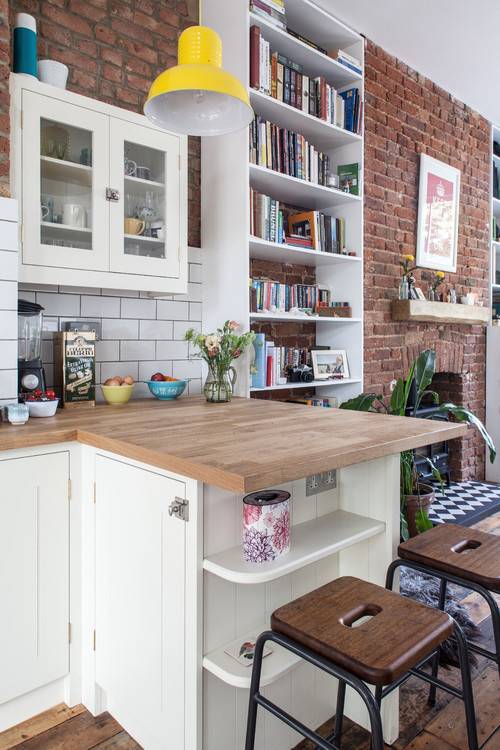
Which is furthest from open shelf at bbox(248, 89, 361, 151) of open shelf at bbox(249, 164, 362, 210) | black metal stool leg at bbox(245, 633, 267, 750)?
black metal stool leg at bbox(245, 633, 267, 750)

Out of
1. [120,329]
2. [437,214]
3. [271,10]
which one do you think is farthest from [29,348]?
[437,214]

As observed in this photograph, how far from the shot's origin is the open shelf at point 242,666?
129cm

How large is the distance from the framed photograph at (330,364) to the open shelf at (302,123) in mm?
1341

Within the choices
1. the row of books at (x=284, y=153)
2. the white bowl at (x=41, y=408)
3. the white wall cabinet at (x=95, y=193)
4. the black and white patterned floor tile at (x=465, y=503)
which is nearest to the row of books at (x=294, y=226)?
the row of books at (x=284, y=153)

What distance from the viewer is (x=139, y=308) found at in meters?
2.68

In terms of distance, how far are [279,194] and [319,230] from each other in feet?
1.08

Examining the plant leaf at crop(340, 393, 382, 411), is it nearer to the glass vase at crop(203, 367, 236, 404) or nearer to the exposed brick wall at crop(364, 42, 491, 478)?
the exposed brick wall at crop(364, 42, 491, 478)

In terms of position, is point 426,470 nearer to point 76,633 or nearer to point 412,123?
point 412,123

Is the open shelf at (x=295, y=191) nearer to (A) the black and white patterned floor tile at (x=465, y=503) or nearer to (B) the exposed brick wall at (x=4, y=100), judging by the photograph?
(B) the exposed brick wall at (x=4, y=100)

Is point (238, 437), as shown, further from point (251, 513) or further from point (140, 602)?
point (140, 602)

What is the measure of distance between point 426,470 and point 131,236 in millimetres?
3121

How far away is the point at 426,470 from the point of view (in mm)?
4363

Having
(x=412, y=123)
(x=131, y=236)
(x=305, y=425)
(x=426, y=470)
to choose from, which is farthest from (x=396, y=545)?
(x=412, y=123)

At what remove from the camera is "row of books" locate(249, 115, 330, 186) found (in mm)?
2844
